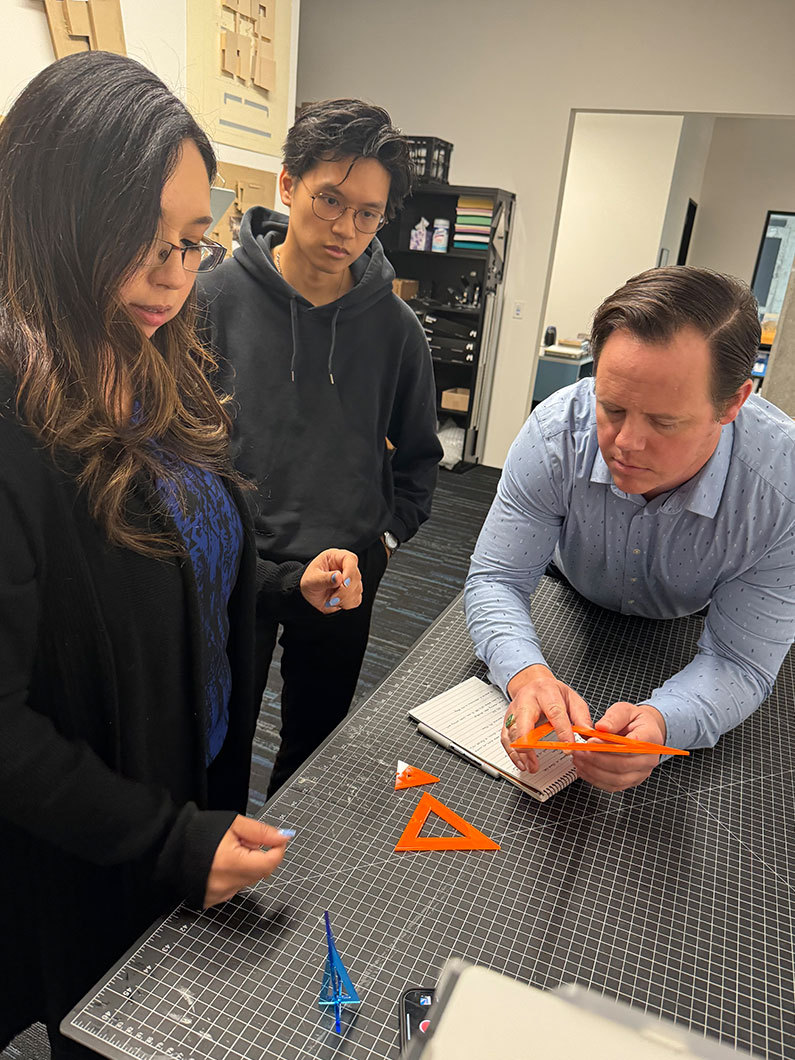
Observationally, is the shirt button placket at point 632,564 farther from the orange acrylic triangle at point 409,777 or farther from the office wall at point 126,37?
the office wall at point 126,37

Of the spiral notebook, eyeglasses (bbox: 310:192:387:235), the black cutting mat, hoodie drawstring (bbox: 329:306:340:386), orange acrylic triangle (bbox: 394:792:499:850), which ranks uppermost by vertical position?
eyeglasses (bbox: 310:192:387:235)

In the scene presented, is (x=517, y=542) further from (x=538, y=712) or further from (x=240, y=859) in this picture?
(x=240, y=859)

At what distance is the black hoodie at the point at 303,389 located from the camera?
4.80ft

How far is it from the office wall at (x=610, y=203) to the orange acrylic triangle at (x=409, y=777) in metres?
6.18

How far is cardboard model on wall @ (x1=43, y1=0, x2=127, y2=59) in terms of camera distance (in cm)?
200

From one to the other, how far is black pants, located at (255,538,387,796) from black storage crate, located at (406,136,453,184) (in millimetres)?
3725

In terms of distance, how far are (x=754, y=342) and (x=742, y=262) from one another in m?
8.72

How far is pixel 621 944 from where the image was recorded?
2.64 feet

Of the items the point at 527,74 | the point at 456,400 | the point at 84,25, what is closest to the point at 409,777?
the point at 84,25

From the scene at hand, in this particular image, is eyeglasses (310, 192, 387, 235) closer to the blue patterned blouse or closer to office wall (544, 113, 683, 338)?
the blue patterned blouse

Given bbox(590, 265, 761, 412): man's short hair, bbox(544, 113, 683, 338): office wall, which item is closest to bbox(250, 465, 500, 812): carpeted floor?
bbox(590, 265, 761, 412): man's short hair

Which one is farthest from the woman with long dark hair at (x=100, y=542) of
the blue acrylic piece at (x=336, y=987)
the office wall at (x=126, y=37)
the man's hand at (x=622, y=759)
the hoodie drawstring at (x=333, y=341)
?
the office wall at (x=126, y=37)

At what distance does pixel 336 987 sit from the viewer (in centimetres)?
70

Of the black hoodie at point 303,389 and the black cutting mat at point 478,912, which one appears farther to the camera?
the black hoodie at point 303,389
